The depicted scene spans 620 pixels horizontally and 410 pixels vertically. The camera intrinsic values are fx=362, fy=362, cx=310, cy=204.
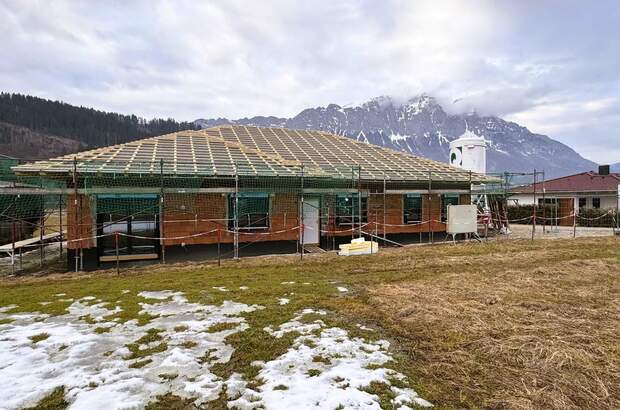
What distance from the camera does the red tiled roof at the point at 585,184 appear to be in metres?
29.6

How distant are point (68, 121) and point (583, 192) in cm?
12994

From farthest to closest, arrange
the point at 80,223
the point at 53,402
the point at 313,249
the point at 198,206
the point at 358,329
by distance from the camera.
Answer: the point at 313,249 < the point at 198,206 < the point at 80,223 < the point at 358,329 < the point at 53,402

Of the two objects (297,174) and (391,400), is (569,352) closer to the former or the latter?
(391,400)

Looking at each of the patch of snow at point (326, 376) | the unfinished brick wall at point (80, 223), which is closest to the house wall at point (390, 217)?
the unfinished brick wall at point (80, 223)

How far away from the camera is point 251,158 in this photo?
53.1ft

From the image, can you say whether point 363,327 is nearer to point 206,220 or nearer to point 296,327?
point 296,327

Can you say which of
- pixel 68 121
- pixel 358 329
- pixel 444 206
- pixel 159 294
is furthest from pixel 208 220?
pixel 68 121

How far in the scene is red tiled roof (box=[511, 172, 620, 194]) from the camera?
97.1ft

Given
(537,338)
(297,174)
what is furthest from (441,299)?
(297,174)

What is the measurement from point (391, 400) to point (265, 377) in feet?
4.91

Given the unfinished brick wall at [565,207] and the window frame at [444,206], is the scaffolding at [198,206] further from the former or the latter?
the unfinished brick wall at [565,207]

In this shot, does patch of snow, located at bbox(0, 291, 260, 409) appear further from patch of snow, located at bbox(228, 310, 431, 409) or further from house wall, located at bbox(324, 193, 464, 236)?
house wall, located at bbox(324, 193, 464, 236)

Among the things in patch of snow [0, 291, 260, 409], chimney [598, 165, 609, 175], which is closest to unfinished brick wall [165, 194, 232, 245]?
patch of snow [0, 291, 260, 409]

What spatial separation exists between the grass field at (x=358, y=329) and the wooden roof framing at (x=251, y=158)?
4.08 metres
